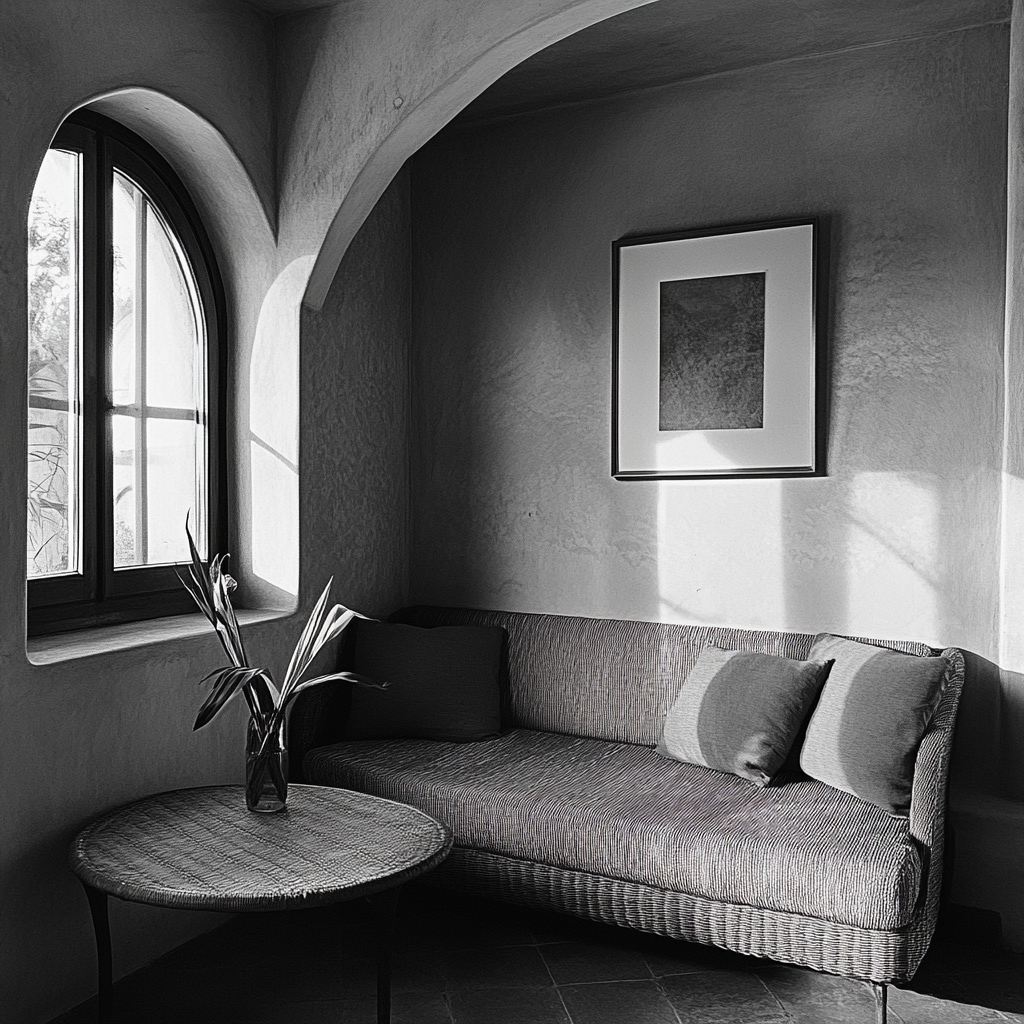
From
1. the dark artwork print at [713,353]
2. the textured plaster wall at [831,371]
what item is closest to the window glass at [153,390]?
the textured plaster wall at [831,371]

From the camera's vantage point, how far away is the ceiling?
10.2ft

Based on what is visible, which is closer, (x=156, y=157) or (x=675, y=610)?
(x=156, y=157)

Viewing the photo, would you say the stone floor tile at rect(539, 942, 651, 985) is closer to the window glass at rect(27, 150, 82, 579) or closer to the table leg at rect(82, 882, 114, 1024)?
the table leg at rect(82, 882, 114, 1024)

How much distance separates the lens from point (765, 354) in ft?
11.5

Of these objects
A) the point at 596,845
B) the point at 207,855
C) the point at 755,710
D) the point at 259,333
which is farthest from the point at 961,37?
the point at 207,855

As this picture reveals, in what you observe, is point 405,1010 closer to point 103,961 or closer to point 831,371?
point 103,961

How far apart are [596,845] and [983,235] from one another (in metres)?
2.17

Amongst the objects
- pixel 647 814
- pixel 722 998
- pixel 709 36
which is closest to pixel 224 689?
pixel 647 814

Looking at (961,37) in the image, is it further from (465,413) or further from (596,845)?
(596,845)

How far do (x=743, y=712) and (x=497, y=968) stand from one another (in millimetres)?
1013

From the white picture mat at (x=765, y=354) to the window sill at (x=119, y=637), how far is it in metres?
1.42

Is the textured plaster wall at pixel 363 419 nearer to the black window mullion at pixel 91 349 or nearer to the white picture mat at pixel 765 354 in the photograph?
the black window mullion at pixel 91 349

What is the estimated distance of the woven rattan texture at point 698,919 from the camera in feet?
8.16

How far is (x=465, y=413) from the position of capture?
4.11 meters
